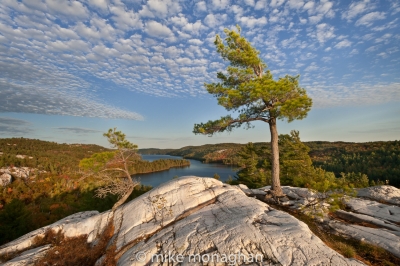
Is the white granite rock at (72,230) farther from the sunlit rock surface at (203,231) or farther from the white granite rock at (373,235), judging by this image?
the white granite rock at (373,235)

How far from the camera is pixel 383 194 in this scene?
39.7 ft

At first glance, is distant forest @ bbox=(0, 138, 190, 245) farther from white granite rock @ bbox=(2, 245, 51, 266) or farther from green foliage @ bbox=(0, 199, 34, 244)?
white granite rock @ bbox=(2, 245, 51, 266)

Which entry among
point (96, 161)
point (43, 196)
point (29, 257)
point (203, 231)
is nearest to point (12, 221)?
point (96, 161)

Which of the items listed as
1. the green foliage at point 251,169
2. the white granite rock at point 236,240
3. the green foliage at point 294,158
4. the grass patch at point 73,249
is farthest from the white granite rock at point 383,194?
the green foliage at point 251,169

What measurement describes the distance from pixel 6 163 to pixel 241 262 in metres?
116

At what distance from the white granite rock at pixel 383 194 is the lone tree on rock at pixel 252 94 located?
A: 6207 mm

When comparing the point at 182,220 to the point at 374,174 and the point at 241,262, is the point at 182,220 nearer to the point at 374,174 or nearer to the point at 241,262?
the point at 241,262

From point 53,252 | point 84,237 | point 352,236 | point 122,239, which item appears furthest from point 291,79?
point 53,252

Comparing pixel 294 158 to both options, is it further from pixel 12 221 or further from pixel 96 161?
pixel 12 221

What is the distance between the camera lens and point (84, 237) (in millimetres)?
9211

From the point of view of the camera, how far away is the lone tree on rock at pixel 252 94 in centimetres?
1008

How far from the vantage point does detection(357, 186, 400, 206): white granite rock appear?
11355mm

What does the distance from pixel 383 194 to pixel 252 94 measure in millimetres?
10901

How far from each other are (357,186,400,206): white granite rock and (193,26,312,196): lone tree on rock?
6207mm
